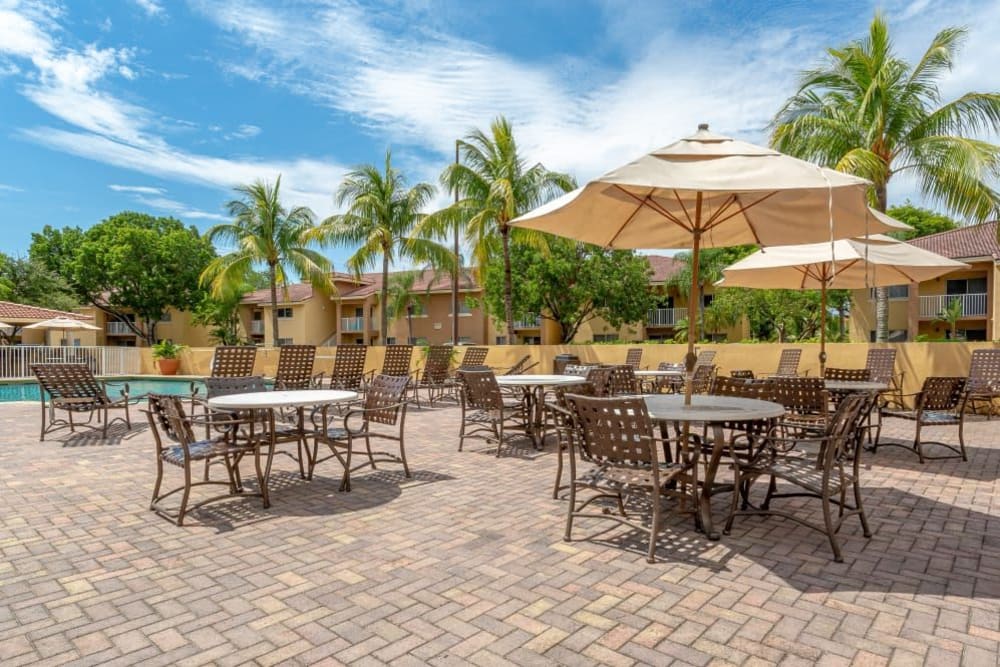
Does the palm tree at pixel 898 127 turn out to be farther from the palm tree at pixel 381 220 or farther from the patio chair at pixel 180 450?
the patio chair at pixel 180 450

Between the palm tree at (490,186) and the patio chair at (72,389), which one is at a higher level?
the palm tree at (490,186)

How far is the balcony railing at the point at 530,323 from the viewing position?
27.0 meters

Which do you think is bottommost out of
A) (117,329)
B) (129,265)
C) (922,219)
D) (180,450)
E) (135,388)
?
(135,388)

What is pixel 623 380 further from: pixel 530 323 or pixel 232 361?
pixel 530 323

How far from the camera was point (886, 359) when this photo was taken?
401 inches

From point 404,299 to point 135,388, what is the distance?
1699cm

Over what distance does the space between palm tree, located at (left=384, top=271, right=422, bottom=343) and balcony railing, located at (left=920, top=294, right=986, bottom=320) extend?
2432 cm

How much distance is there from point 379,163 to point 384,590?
62.4 ft

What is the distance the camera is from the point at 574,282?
2528cm

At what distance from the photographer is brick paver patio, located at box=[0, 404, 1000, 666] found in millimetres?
2504

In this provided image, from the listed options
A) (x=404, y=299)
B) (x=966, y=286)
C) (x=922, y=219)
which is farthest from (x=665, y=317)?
(x=922, y=219)

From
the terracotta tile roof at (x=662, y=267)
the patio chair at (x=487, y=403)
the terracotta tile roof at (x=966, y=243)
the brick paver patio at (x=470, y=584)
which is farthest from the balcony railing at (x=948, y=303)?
the patio chair at (x=487, y=403)

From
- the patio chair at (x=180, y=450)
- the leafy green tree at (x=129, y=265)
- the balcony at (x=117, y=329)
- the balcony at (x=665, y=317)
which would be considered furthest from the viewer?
the balcony at (x=117, y=329)

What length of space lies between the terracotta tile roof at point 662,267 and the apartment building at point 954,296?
9.11m
